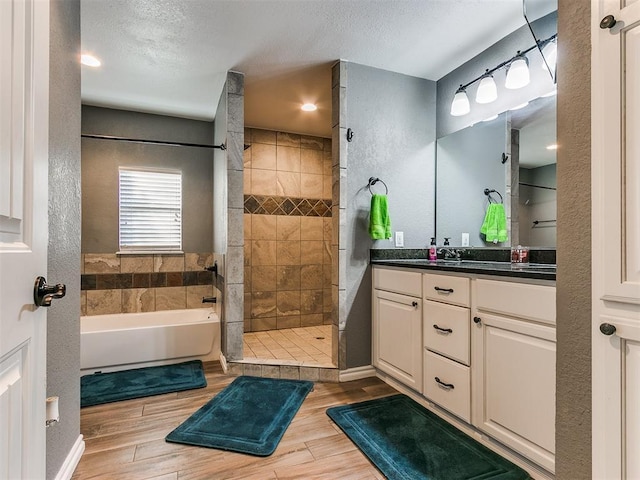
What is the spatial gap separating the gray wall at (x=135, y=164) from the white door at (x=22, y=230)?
2941 mm

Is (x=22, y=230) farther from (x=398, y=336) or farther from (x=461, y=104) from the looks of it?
(x=461, y=104)

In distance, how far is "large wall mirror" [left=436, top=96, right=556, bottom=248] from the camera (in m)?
2.06

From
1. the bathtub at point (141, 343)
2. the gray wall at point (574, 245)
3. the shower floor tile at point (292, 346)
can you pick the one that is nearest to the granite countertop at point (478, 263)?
the gray wall at point (574, 245)

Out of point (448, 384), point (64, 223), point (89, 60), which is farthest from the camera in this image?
point (89, 60)

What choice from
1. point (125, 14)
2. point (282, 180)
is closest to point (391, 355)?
point (282, 180)

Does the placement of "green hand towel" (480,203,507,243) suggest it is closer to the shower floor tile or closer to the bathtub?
the shower floor tile

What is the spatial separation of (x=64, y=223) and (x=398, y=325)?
1.98 m

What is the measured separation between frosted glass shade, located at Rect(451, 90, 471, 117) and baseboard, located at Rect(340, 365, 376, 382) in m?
2.10

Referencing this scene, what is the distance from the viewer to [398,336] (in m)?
2.31

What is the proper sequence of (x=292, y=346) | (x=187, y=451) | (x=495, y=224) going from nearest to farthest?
1. (x=187, y=451)
2. (x=495, y=224)
3. (x=292, y=346)

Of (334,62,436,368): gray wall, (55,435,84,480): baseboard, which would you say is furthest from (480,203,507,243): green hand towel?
(55,435,84,480): baseboard
